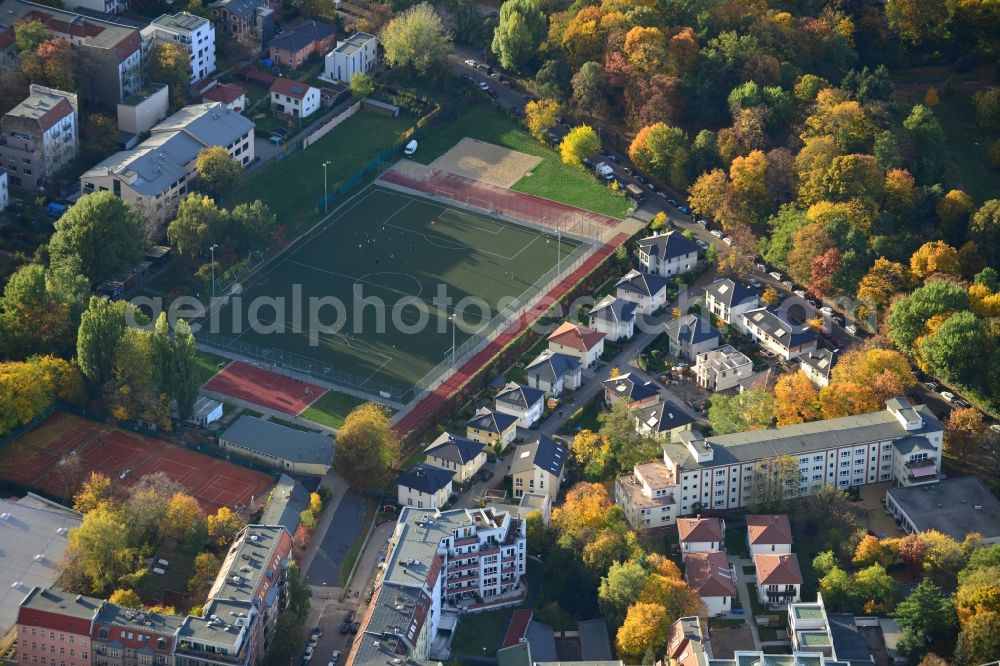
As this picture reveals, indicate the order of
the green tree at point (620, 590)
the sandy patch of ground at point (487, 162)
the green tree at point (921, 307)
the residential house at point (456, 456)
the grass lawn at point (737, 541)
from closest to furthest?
the green tree at point (620, 590)
the grass lawn at point (737, 541)
the residential house at point (456, 456)
the green tree at point (921, 307)
the sandy patch of ground at point (487, 162)

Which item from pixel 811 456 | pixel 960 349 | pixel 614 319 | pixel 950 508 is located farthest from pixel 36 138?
pixel 950 508

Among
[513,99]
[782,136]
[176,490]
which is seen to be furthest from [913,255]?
[176,490]

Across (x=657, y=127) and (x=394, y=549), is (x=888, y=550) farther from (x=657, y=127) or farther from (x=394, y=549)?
(x=657, y=127)

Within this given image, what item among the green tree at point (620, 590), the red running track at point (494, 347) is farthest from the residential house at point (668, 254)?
the green tree at point (620, 590)

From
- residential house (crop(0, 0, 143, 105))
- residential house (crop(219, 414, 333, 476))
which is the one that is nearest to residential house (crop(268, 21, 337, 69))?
residential house (crop(0, 0, 143, 105))

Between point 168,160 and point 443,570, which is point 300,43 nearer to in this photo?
point 168,160

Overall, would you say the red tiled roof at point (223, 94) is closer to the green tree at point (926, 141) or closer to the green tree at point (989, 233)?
the green tree at point (926, 141)
